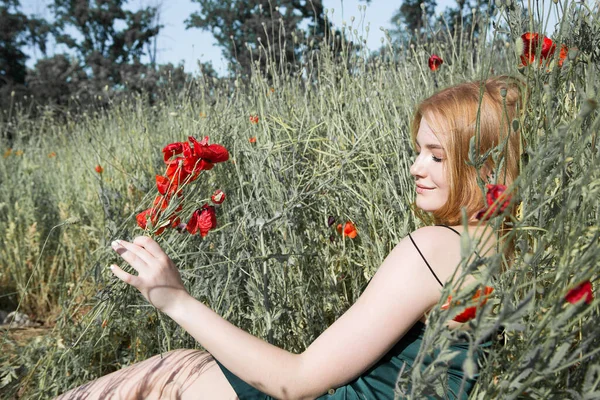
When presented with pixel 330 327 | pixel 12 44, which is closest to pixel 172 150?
pixel 330 327

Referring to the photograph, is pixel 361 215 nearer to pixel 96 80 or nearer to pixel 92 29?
pixel 96 80

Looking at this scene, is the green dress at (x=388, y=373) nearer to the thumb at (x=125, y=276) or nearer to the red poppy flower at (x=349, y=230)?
the thumb at (x=125, y=276)

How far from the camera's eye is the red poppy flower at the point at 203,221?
1251mm

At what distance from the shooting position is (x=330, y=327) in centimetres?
110

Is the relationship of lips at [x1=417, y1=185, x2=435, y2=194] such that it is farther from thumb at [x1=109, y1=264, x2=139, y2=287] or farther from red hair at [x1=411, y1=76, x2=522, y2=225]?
thumb at [x1=109, y1=264, x2=139, y2=287]

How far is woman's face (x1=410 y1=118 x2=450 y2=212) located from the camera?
1262mm

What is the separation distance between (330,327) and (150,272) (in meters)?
0.36

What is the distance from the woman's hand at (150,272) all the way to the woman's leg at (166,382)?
0.34 m

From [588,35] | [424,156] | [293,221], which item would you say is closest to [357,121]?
[293,221]

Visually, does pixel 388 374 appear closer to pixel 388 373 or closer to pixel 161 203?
pixel 388 373

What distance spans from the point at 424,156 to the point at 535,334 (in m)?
0.63

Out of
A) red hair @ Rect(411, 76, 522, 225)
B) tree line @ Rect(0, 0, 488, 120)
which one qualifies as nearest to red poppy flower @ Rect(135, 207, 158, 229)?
red hair @ Rect(411, 76, 522, 225)

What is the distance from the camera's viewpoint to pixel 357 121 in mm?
2096

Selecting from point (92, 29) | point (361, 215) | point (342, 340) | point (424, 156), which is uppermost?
point (92, 29)
